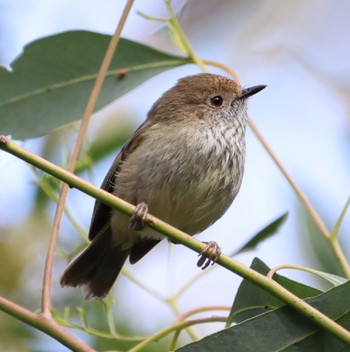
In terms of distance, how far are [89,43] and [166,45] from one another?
10.0 ft

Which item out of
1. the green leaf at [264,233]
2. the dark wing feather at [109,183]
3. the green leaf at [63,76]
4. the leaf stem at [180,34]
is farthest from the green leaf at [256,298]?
the green leaf at [63,76]

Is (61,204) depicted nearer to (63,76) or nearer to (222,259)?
(222,259)

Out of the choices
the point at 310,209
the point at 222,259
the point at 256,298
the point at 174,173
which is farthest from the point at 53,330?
the point at 174,173

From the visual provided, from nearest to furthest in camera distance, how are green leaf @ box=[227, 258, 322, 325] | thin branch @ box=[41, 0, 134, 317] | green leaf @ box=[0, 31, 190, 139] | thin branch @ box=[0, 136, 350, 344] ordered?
1. thin branch @ box=[0, 136, 350, 344]
2. thin branch @ box=[41, 0, 134, 317]
3. green leaf @ box=[227, 258, 322, 325]
4. green leaf @ box=[0, 31, 190, 139]

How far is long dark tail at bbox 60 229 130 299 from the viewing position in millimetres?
4246

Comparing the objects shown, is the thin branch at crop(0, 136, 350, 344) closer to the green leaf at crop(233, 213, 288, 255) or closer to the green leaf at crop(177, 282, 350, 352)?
the green leaf at crop(177, 282, 350, 352)

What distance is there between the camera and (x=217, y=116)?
4.19 meters

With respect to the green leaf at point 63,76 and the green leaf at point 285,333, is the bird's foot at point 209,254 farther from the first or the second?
the green leaf at point 63,76

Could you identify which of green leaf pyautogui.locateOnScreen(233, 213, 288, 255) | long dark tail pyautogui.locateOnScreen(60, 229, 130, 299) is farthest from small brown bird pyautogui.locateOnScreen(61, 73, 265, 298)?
green leaf pyautogui.locateOnScreen(233, 213, 288, 255)

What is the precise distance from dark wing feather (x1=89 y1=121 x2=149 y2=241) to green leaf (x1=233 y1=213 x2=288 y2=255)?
0.82 m

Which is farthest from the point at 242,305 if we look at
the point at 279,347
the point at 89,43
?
the point at 89,43

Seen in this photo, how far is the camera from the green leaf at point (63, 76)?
13.2 ft

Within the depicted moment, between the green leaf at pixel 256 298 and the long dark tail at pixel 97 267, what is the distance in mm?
1362

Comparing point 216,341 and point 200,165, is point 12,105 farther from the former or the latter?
point 216,341
